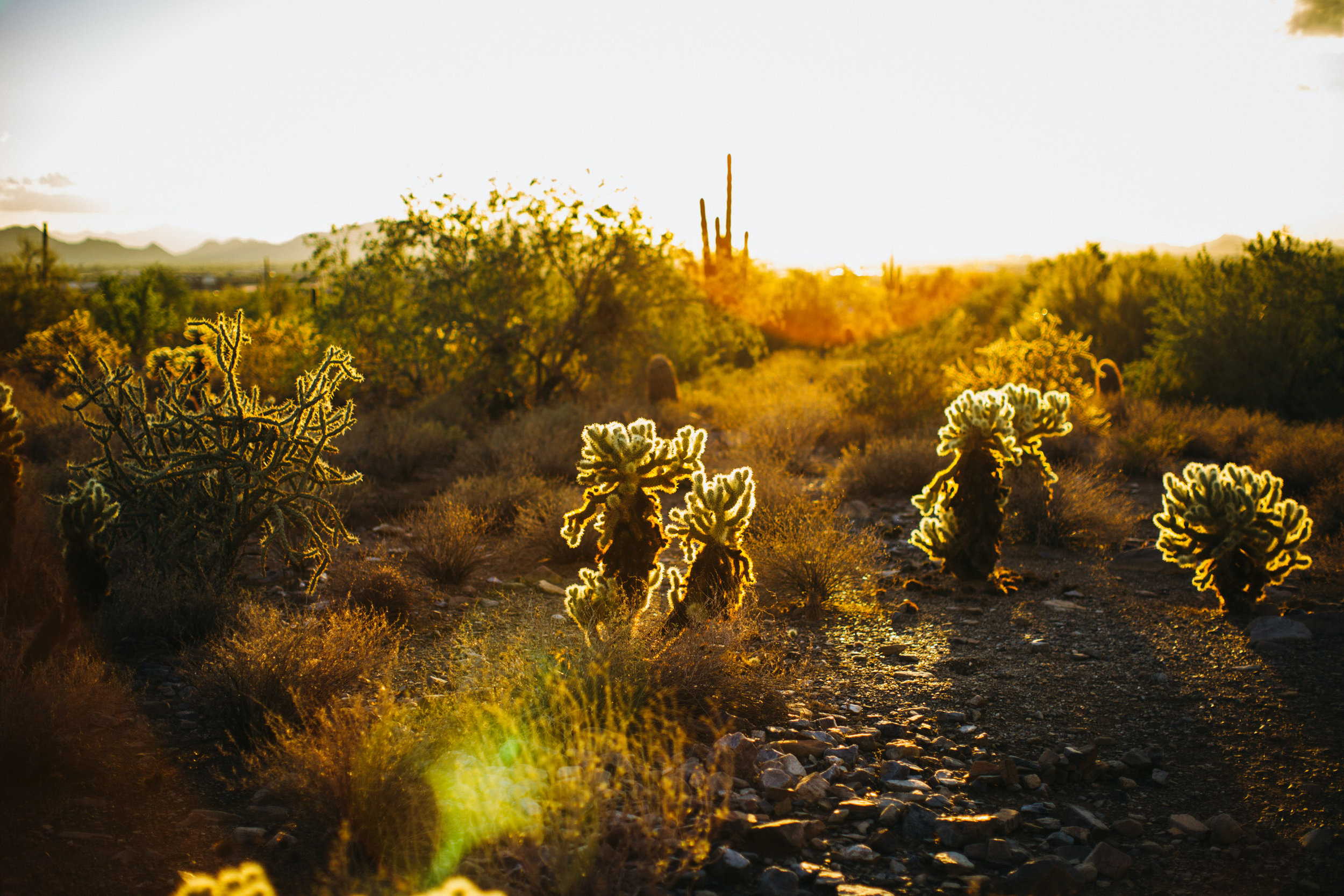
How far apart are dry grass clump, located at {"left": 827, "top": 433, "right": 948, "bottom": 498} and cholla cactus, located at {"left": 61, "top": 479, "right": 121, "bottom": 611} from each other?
22.8ft

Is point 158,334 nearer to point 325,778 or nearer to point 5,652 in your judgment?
point 5,652

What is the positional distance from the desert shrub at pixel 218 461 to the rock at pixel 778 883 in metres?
3.43

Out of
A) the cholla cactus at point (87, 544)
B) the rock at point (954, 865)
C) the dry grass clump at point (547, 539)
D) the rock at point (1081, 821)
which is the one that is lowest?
the rock at point (1081, 821)

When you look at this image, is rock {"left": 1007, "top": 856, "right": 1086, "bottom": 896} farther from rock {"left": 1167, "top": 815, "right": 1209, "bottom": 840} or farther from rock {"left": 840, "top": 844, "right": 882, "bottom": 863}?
rock {"left": 1167, "top": 815, "right": 1209, "bottom": 840}

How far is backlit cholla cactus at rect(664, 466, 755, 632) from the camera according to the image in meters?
4.98

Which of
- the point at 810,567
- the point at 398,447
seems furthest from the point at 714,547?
the point at 398,447

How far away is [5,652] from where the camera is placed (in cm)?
385

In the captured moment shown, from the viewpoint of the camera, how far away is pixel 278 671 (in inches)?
154

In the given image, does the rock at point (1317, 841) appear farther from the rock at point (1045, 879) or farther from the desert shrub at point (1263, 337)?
the desert shrub at point (1263, 337)

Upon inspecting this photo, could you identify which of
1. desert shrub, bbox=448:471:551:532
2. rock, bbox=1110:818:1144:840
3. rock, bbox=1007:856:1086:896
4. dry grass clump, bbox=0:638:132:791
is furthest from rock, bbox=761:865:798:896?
desert shrub, bbox=448:471:551:532

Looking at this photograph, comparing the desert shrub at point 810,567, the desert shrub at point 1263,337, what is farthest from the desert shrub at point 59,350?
the desert shrub at point 1263,337

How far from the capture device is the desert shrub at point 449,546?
647 cm

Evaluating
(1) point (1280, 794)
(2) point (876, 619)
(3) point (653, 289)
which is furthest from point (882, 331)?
(1) point (1280, 794)

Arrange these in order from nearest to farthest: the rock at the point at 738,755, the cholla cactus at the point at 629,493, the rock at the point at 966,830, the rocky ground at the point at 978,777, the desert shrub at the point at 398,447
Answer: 1. the rocky ground at the point at 978,777
2. the rock at the point at 966,830
3. the rock at the point at 738,755
4. the cholla cactus at the point at 629,493
5. the desert shrub at the point at 398,447
